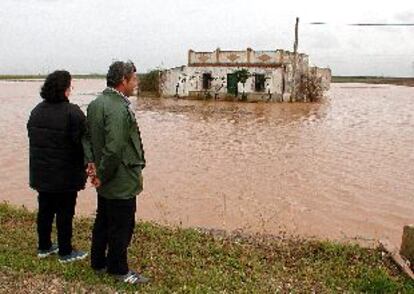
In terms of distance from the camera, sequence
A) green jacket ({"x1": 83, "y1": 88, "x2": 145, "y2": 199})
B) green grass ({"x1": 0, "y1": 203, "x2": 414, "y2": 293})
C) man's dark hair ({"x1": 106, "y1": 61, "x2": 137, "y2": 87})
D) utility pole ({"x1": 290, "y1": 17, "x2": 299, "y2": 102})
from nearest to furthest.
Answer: green jacket ({"x1": 83, "y1": 88, "x2": 145, "y2": 199})
man's dark hair ({"x1": 106, "y1": 61, "x2": 137, "y2": 87})
green grass ({"x1": 0, "y1": 203, "x2": 414, "y2": 293})
utility pole ({"x1": 290, "y1": 17, "x2": 299, "y2": 102})

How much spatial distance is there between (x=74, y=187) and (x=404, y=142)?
15.1 meters

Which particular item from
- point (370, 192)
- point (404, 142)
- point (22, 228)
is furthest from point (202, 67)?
point (22, 228)

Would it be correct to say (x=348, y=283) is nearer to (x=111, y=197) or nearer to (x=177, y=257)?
(x=177, y=257)

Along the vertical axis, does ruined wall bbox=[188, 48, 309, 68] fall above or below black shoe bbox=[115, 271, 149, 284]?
above

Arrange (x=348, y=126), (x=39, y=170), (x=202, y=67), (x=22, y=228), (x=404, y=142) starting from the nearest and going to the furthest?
1. (x=39, y=170)
2. (x=22, y=228)
3. (x=404, y=142)
4. (x=348, y=126)
5. (x=202, y=67)

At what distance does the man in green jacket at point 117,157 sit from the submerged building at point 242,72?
31.0 m

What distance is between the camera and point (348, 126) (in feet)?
73.7

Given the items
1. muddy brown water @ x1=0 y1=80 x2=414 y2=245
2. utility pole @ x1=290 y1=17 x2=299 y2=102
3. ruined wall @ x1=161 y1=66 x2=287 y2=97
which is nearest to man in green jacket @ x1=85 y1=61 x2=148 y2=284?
muddy brown water @ x1=0 y1=80 x2=414 y2=245

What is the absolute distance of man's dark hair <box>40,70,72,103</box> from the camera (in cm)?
471

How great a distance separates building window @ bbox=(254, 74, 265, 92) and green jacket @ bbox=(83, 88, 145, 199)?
1235 inches

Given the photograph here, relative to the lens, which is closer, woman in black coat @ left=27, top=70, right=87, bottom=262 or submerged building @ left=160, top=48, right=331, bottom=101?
woman in black coat @ left=27, top=70, right=87, bottom=262

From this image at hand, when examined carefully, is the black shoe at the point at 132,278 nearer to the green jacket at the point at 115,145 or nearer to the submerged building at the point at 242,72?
the green jacket at the point at 115,145

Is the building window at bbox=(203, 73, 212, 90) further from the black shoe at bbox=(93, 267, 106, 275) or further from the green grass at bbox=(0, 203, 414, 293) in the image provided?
the black shoe at bbox=(93, 267, 106, 275)

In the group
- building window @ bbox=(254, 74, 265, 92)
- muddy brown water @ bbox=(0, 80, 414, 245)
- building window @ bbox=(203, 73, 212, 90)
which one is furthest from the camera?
building window @ bbox=(203, 73, 212, 90)
